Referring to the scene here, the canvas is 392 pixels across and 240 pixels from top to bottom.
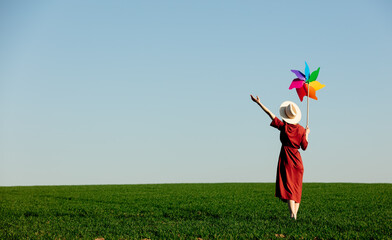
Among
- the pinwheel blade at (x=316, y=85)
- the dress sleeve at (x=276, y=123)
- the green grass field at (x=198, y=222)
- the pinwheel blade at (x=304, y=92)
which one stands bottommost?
→ the green grass field at (x=198, y=222)

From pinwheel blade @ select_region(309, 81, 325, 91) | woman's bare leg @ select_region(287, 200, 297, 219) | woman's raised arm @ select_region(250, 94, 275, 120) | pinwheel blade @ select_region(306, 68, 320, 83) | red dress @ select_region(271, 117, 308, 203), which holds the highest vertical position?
pinwheel blade @ select_region(306, 68, 320, 83)

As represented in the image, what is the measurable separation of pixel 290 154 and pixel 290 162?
21cm

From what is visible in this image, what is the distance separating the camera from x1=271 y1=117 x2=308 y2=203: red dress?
10.3 meters

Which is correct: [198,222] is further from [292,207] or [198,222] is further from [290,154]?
[290,154]

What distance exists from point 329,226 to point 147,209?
7.24 metres

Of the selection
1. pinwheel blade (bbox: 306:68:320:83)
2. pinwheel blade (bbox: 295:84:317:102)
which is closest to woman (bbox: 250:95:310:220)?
pinwheel blade (bbox: 295:84:317:102)

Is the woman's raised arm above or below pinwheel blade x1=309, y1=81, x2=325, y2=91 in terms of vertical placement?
below

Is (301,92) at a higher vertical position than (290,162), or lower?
higher

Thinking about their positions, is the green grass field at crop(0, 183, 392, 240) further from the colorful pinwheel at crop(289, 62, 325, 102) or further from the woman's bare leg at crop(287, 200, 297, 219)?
the colorful pinwheel at crop(289, 62, 325, 102)

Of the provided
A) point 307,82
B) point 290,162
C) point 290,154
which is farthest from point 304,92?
point 290,162

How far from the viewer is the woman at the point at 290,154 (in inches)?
405

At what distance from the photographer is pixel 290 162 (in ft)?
34.0

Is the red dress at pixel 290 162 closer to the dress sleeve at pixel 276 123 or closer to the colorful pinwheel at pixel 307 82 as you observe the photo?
the dress sleeve at pixel 276 123

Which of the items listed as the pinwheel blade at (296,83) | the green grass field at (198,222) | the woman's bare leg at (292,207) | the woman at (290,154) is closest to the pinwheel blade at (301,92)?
the pinwheel blade at (296,83)
